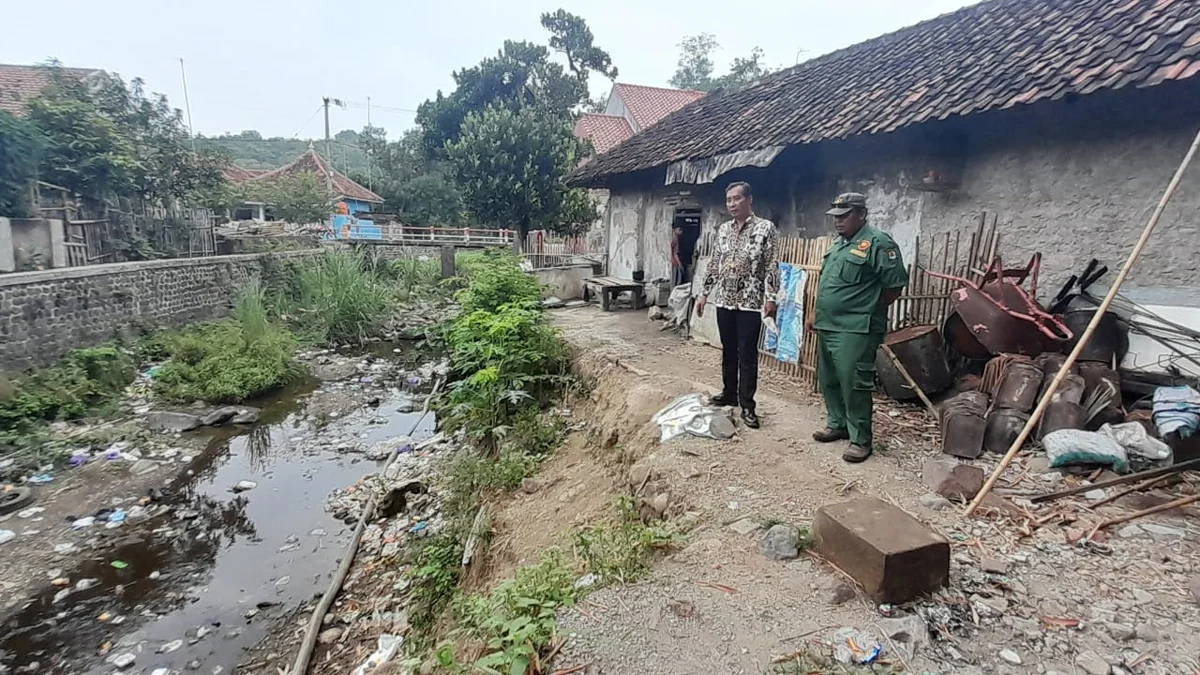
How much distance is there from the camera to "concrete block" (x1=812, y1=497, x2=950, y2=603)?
7.84ft

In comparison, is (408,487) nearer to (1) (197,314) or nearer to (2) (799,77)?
(2) (799,77)

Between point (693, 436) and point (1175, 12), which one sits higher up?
point (1175, 12)

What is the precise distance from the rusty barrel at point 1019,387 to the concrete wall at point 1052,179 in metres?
1.14

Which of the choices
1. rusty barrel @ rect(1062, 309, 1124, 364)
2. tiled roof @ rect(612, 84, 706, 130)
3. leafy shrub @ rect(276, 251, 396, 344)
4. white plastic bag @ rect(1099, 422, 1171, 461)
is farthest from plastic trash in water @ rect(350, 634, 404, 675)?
tiled roof @ rect(612, 84, 706, 130)

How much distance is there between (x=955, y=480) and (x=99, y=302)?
11.9 meters

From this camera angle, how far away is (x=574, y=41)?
24844 mm

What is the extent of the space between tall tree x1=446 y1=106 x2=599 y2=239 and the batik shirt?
13.6m

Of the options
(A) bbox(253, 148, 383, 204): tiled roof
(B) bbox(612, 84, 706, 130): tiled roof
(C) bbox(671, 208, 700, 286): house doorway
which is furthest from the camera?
(A) bbox(253, 148, 383, 204): tiled roof

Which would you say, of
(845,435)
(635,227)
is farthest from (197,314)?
(845,435)

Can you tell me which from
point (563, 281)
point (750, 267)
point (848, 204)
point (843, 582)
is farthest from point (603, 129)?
point (843, 582)

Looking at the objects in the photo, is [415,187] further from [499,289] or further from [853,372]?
[853,372]

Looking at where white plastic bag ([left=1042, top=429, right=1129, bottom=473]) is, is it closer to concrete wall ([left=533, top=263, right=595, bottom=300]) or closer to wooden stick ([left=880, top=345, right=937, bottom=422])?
wooden stick ([left=880, top=345, right=937, bottom=422])

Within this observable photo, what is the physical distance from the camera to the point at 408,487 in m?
6.17

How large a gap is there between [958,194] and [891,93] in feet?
4.88
